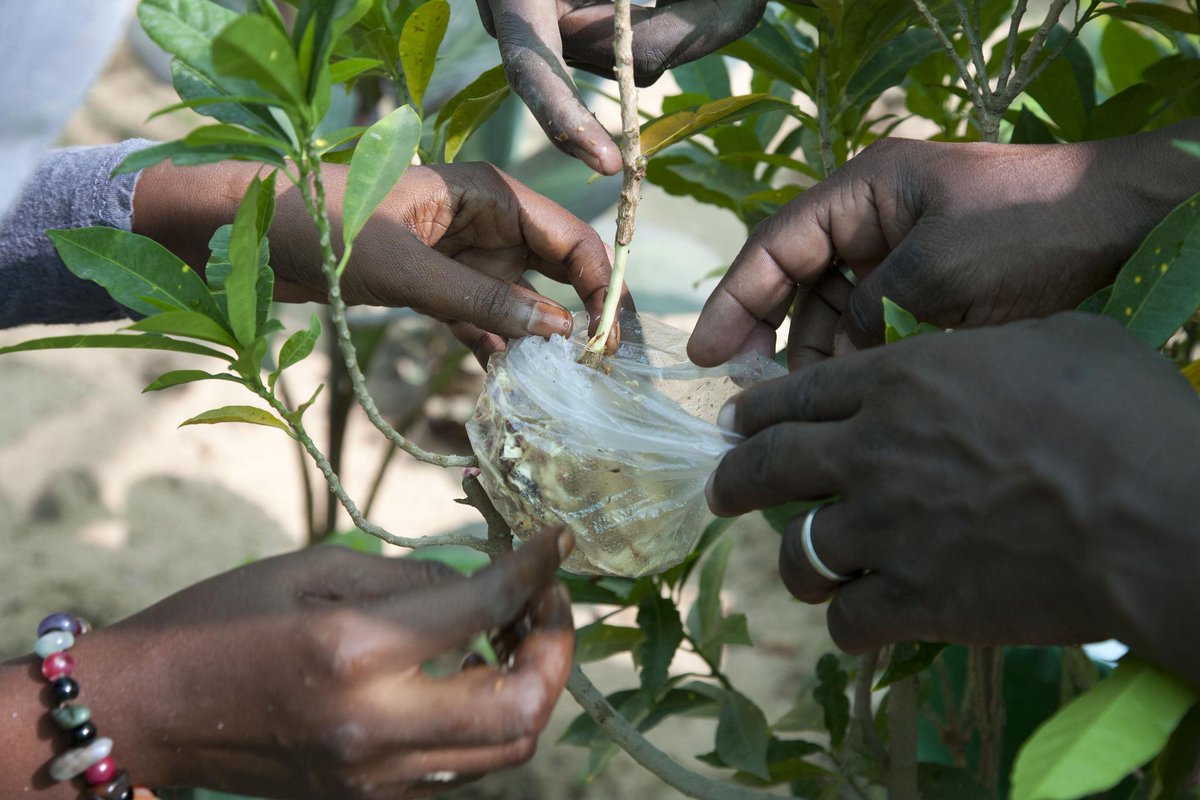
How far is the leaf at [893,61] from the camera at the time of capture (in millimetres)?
1127

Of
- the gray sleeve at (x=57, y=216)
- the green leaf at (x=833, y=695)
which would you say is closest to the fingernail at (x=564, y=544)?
the green leaf at (x=833, y=695)

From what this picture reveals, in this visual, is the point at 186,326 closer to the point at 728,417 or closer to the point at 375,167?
the point at 375,167

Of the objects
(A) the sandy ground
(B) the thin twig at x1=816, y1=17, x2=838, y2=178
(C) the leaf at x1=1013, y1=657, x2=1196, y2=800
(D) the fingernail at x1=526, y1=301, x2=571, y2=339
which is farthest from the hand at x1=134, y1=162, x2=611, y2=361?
(A) the sandy ground

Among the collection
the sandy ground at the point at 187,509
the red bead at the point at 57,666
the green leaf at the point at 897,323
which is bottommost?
the sandy ground at the point at 187,509

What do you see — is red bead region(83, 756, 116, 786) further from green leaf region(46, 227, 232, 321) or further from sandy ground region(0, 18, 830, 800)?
sandy ground region(0, 18, 830, 800)

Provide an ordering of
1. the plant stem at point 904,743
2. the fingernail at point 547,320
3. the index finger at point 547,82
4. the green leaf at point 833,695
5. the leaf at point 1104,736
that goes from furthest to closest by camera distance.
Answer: the green leaf at point 833,695 < the plant stem at point 904,743 < the fingernail at point 547,320 < the index finger at point 547,82 < the leaf at point 1104,736

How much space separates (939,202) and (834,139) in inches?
13.2

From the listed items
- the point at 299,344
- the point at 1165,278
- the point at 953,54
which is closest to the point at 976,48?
the point at 953,54

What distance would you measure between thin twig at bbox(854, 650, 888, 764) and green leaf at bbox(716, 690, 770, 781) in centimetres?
13

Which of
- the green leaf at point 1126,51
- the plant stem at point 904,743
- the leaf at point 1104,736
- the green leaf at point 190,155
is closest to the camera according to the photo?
the leaf at point 1104,736

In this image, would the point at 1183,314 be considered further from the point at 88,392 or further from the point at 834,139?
the point at 88,392

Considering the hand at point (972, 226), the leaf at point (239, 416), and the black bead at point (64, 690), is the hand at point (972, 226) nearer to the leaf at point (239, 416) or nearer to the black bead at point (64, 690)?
the leaf at point (239, 416)

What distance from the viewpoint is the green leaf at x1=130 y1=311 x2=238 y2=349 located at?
2.36 ft

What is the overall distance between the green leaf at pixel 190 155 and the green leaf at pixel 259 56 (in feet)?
0.18
